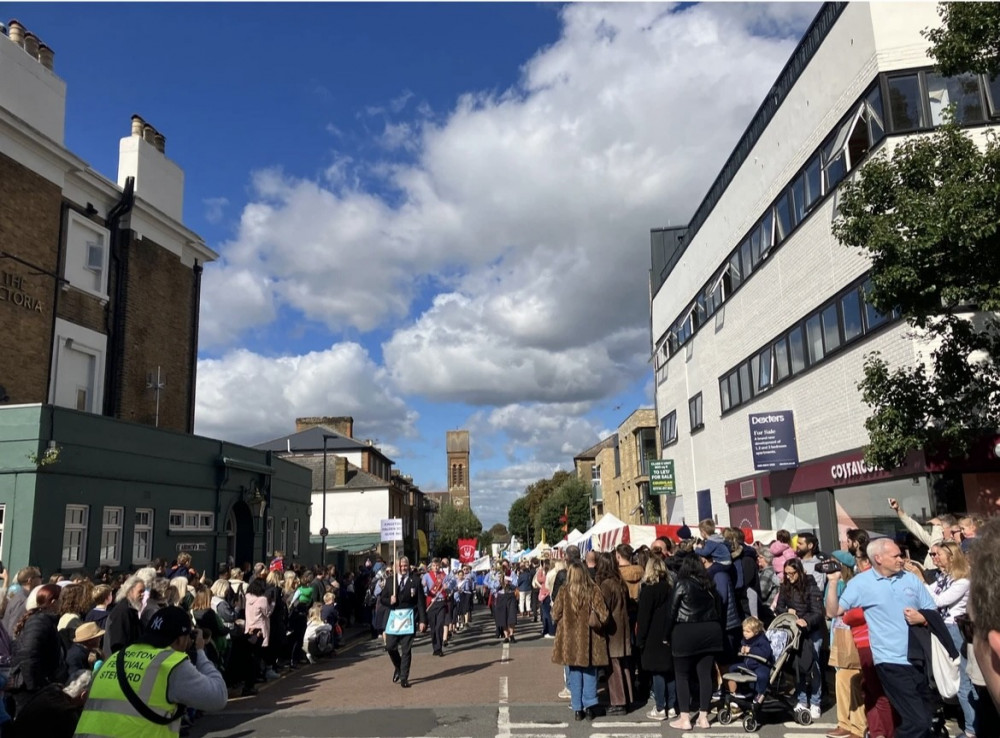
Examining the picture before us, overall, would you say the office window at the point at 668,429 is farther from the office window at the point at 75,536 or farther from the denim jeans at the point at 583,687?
the denim jeans at the point at 583,687

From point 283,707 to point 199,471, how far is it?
1280 cm

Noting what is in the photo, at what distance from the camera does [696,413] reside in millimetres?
30453

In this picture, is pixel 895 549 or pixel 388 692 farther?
pixel 388 692

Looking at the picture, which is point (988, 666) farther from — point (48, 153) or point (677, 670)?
point (48, 153)

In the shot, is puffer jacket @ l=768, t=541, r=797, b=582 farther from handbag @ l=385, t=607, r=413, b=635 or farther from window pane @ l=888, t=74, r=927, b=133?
window pane @ l=888, t=74, r=927, b=133

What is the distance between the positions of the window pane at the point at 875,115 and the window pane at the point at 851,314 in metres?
3.17

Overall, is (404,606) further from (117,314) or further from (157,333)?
(157,333)

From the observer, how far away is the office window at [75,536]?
1642cm

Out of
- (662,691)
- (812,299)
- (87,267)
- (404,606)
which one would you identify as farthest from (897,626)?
(87,267)

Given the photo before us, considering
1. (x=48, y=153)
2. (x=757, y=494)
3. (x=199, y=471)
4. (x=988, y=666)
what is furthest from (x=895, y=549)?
(x=48, y=153)

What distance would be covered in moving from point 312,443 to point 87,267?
129ft

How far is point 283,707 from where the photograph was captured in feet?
34.0

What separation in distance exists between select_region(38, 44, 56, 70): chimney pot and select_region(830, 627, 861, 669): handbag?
24.3 meters

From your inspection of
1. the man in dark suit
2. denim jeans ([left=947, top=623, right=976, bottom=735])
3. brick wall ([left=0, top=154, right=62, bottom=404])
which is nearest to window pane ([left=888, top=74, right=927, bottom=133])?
denim jeans ([left=947, top=623, right=976, bottom=735])
